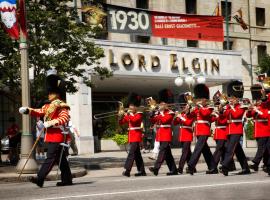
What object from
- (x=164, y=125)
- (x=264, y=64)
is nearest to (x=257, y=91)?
(x=164, y=125)

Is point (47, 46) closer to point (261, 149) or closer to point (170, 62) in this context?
point (261, 149)

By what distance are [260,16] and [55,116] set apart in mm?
32744

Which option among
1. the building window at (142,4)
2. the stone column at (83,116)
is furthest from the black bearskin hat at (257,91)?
the building window at (142,4)

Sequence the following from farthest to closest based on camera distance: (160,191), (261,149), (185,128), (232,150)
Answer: (185,128)
(261,149)
(232,150)
(160,191)

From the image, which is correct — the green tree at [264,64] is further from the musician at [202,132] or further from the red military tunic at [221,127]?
the musician at [202,132]

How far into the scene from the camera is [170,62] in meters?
31.3

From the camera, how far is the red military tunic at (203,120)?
50.3ft

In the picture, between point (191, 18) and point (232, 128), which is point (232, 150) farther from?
point (191, 18)

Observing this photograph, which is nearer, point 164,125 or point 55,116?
point 55,116

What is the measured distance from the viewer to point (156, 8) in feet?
120

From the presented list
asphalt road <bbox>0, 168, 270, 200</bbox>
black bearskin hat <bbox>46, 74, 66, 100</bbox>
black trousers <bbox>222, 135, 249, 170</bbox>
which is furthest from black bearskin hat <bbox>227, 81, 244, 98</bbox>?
black bearskin hat <bbox>46, 74, 66, 100</bbox>

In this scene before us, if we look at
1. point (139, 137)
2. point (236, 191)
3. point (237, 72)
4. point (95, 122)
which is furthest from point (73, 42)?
point (237, 72)

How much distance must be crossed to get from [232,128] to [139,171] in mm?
2380

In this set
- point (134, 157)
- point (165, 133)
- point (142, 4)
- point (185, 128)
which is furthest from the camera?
point (142, 4)
